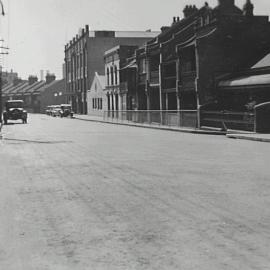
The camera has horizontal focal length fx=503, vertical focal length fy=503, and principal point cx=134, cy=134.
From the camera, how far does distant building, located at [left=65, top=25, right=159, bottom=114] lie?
81500 millimetres

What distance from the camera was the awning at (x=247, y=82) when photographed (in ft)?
98.4

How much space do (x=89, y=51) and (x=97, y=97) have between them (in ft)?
37.3

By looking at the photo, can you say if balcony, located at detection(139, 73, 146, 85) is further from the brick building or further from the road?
the road

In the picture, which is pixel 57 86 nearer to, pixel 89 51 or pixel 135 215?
pixel 89 51

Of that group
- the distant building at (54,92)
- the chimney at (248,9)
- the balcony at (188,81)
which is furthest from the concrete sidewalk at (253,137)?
the distant building at (54,92)

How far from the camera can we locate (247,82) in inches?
1248

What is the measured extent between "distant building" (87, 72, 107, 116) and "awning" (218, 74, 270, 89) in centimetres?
3557

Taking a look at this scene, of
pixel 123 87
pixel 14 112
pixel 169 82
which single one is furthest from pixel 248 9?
pixel 14 112

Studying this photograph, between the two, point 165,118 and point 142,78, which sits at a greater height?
point 142,78

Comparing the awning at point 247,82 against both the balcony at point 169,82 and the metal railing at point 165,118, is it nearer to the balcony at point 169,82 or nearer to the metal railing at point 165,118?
the metal railing at point 165,118

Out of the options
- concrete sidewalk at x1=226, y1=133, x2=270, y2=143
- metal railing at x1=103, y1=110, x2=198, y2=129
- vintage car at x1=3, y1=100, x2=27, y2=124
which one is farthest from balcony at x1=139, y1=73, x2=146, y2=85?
concrete sidewalk at x1=226, y1=133, x2=270, y2=143

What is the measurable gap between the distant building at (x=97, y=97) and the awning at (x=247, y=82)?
35.6 meters

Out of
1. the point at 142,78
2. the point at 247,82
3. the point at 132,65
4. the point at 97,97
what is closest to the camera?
the point at 247,82

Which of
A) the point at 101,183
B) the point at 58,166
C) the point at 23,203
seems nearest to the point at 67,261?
the point at 23,203
